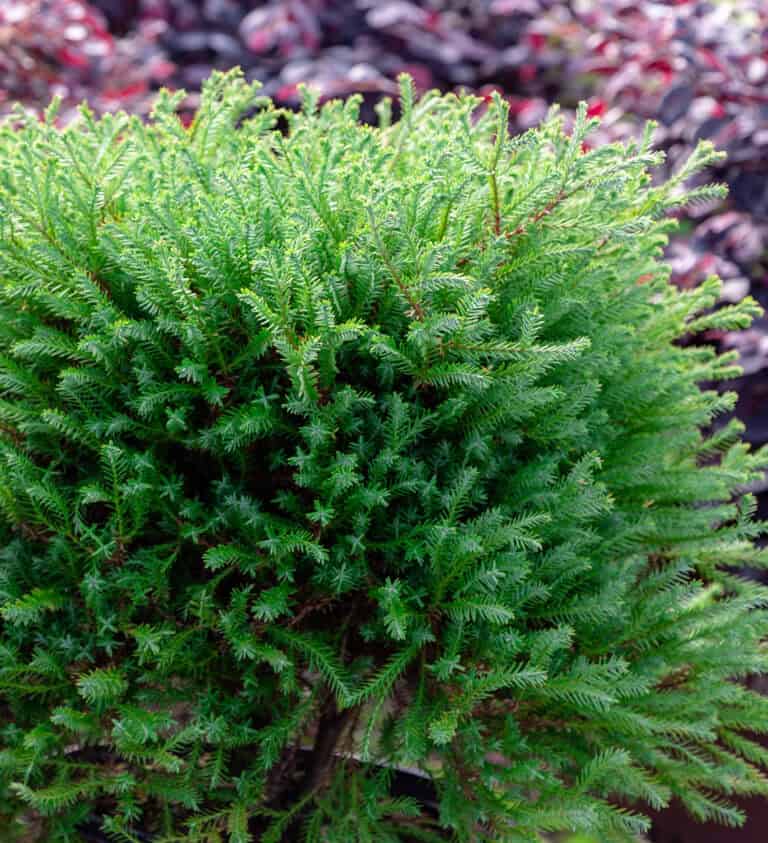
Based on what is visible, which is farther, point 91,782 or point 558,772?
point 558,772

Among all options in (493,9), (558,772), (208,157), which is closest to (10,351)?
(208,157)

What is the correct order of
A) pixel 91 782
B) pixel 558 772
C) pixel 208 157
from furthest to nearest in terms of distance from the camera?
pixel 208 157, pixel 558 772, pixel 91 782

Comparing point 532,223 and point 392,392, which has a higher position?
point 532,223

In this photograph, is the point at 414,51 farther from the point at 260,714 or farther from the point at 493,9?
the point at 260,714

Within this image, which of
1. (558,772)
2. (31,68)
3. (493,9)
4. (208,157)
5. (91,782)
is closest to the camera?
(91,782)

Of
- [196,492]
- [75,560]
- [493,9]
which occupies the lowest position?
[75,560]

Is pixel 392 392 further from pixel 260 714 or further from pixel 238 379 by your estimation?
pixel 260 714

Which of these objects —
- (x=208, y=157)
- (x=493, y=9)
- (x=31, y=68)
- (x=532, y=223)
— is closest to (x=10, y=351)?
(x=208, y=157)
